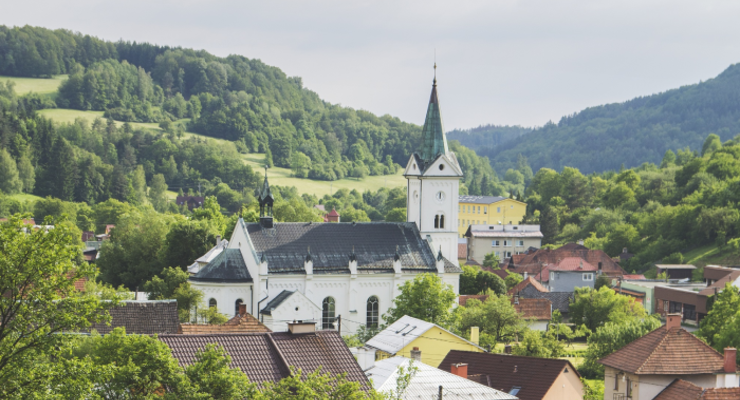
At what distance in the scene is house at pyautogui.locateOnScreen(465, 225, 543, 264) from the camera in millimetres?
139250

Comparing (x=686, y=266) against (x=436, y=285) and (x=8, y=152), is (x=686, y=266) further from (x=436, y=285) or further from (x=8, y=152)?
(x=8, y=152)

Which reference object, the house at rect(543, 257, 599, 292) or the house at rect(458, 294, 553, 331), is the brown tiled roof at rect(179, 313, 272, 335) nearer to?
the house at rect(458, 294, 553, 331)

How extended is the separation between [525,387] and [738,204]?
89.8 meters

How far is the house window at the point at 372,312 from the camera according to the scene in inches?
2425

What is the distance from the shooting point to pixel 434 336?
47.8 meters

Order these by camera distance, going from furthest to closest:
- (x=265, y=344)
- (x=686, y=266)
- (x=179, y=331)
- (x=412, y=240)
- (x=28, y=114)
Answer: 1. (x=28, y=114)
2. (x=686, y=266)
3. (x=412, y=240)
4. (x=179, y=331)
5. (x=265, y=344)

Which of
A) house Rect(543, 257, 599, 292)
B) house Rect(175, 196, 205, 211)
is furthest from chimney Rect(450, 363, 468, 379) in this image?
house Rect(175, 196, 205, 211)

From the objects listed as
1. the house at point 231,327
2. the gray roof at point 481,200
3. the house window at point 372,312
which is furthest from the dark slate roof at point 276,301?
the gray roof at point 481,200

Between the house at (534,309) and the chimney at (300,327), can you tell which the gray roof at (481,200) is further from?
the chimney at (300,327)

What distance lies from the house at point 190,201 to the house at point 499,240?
59.8m

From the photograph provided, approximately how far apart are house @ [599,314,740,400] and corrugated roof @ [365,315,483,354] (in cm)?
1411

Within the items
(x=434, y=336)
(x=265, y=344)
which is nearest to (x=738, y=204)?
(x=434, y=336)

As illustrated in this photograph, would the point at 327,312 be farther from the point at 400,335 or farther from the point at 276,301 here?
the point at 400,335

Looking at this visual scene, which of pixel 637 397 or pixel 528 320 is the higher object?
pixel 637 397
